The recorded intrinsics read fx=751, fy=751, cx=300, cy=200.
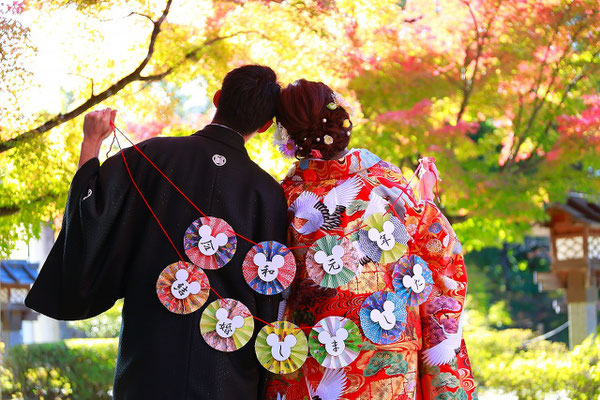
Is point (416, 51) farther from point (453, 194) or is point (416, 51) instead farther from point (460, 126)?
point (453, 194)

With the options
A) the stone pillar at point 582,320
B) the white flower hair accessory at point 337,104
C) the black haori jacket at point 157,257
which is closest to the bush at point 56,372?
the black haori jacket at point 157,257

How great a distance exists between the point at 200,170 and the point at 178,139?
129 millimetres

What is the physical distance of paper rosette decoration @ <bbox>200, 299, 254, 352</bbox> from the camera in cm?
215

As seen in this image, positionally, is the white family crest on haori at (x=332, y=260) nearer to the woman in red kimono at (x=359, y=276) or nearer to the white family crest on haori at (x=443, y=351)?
the woman in red kimono at (x=359, y=276)

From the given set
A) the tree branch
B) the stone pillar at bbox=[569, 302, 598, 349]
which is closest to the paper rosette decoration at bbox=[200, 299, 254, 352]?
the tree branch

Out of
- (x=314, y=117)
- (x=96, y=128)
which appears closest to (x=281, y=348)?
(x=314, y=117)

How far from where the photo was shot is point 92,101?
3.94m

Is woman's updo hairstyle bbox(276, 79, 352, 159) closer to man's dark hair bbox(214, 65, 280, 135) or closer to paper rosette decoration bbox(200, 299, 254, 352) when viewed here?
man's dark hair bbox(214, 65, 280, 135)

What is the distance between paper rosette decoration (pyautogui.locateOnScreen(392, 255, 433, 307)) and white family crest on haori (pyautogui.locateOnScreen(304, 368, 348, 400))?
303mm

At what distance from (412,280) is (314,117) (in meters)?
0.59

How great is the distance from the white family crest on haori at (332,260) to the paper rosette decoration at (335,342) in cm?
14

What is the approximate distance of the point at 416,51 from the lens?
6.84 meters

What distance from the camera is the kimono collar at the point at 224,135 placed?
2332 millimetres

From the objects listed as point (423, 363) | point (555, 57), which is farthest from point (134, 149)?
point (555, 57)
